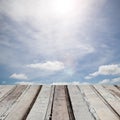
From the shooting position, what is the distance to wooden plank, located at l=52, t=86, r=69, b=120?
1810 mm

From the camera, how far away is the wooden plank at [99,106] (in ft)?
6.10

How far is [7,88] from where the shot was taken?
3137 mm

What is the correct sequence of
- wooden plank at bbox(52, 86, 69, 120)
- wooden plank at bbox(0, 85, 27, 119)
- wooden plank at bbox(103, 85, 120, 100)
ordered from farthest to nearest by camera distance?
wooden plank at bbox(103, 85, 120, 100), wooden plank at bbox(0, 85, 27, 119), wooden plank at bbox(52, 86, 69, 120)

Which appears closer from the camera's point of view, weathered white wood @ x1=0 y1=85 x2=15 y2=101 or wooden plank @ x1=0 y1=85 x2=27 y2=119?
wooden plank @ x1=0 y1=85 x2=27 y2=119

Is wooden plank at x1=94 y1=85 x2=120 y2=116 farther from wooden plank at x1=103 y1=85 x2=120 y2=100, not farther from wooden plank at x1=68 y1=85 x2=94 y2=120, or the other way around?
wooden plank at x1=68 y1=85 x2=94 y2=120

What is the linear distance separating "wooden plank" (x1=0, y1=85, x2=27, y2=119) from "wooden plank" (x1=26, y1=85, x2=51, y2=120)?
0.21 meters

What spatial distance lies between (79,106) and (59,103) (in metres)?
0.19

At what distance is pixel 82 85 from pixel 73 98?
0.85m

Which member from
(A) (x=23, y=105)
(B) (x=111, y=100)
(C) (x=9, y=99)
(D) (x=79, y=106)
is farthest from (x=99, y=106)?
(C) (x=9, y=99)

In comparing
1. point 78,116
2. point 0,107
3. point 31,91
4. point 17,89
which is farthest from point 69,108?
point 17,89

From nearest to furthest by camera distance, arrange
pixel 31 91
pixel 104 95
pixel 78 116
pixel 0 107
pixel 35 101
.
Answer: pixel 78 116 < pixel 0 107 < pixel 35 101 < pixel 104 95 < pixel 31 91

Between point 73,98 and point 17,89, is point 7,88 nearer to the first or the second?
point 17,89

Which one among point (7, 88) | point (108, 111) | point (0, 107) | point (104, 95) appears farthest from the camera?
point (7, 88)

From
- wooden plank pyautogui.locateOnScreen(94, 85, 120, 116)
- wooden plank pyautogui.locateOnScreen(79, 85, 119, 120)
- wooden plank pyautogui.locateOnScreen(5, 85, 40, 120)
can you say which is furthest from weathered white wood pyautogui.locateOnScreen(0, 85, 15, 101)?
wooden plank pyautogui.locateOnScreen(94, 85, 120, 116)
